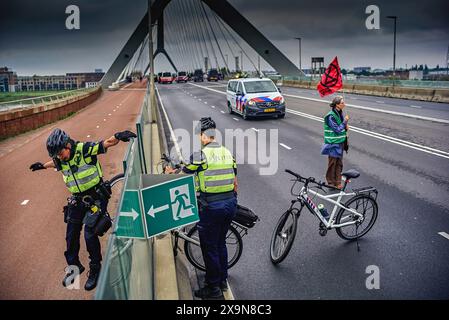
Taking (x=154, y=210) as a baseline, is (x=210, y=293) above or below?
below

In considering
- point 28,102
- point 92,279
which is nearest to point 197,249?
point 92,279

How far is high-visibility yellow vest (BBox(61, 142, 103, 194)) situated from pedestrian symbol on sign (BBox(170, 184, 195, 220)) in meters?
1.54

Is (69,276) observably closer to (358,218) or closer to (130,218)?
(130,218)

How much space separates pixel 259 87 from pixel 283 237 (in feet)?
56.8

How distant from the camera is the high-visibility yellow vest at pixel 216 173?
16.5ft

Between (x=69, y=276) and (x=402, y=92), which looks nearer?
(x=69, y=276)

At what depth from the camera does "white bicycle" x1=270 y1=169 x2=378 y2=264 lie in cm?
611

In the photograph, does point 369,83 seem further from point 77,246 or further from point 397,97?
point 77,246

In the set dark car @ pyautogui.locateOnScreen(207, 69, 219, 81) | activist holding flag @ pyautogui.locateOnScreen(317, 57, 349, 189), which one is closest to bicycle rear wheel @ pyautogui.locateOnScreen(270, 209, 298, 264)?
activist holding flag @ pyautogui.locateOnScreen(317, 57, 349, 189)

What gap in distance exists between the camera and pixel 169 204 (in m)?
4.84

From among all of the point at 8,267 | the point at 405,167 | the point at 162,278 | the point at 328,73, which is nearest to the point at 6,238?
the point at 8,267

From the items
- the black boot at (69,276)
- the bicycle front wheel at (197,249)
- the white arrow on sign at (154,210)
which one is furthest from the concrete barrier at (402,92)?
the white arrow on sign at (154,210)

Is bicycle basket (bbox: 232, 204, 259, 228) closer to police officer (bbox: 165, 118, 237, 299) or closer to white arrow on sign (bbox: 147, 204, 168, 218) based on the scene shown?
police officer (bbox: 165, 118, 237, 299)
